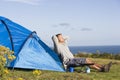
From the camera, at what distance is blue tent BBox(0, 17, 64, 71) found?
14.9 meters

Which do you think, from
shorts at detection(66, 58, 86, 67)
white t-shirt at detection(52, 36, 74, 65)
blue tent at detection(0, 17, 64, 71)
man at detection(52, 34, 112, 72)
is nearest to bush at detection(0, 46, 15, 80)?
blue tent at detection(0, 17, 64, 71)

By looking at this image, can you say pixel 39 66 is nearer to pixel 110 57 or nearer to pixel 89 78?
pixel 89 78

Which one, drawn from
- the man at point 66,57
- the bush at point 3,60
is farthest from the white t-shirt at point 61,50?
the bush at point 3,60

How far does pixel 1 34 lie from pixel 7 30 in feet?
1.06

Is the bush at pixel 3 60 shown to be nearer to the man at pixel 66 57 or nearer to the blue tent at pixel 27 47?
the blue tent at pixel 27 47

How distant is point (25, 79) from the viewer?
11.9m

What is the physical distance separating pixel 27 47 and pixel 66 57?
5.91 feet

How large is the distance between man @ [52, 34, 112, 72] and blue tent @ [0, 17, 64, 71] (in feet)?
0.79

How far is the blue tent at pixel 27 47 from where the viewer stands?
49.0 feet

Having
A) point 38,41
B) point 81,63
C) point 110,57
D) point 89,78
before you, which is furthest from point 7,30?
point 110,57

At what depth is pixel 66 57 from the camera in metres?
15.5

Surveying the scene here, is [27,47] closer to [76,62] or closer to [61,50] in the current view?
[61,50]

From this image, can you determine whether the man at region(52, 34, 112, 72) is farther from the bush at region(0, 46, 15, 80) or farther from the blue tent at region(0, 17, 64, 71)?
the bush at region(0, 46, 15, 80)

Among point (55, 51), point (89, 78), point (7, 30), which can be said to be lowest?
point (89, 78)
